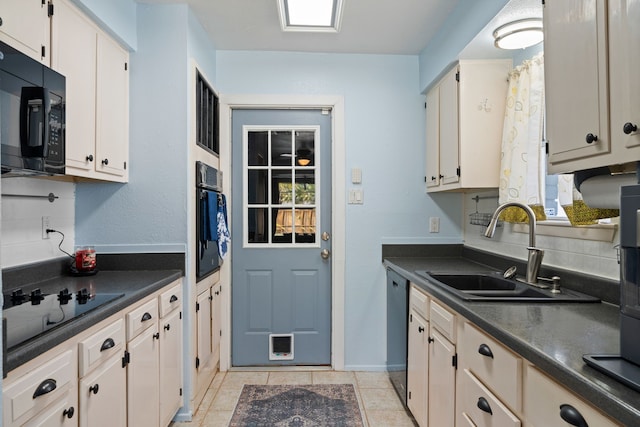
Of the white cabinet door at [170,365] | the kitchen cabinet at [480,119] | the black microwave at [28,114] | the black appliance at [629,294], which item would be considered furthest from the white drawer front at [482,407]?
the black microwave at [28,114]

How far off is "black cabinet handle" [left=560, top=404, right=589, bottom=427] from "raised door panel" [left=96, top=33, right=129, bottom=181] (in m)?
2.12

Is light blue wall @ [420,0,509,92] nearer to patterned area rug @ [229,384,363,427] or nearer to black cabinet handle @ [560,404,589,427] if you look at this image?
black cabinet handle @ [560,404,589,427]

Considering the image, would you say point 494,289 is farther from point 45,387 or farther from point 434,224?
point 45,387

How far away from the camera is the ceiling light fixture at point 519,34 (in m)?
1.79

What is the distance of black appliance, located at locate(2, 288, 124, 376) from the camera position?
3.56 feet

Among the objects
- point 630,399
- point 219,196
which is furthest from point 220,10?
point 630,399

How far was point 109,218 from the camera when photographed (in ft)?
7.34

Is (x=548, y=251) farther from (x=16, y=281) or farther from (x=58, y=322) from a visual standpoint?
(x=16, y=281)

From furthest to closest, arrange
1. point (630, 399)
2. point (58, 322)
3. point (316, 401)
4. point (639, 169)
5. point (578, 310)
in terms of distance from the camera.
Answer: point (316, 401)
point (578, 310)
point (58, 322)
point (639, 169)
point (630, 399)

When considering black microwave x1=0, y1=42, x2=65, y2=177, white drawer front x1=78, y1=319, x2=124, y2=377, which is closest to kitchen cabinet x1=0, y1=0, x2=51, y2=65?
black microwave x1=0, y1=42, x2=65, y2=177

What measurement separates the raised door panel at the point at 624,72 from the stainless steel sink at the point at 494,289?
701mm

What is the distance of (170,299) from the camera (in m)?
2.06

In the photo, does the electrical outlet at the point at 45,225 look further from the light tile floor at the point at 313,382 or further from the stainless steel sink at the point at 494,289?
the stainless steel sink at the point at 494,289

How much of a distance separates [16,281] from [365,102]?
2427mm
